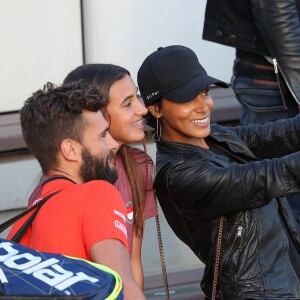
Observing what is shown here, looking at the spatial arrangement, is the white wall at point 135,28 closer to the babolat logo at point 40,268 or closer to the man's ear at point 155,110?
the man's ear at point 155,110

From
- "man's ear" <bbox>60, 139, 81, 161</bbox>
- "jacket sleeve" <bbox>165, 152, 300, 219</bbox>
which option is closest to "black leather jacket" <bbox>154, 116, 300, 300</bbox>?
"jacket sleeve" <bbox>165, 152, 300, 219</bbox>

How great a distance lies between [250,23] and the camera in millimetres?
5195

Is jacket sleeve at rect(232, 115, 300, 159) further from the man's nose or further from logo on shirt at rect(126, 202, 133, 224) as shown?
logo on shirt at rect(126, 202, 133, 224)

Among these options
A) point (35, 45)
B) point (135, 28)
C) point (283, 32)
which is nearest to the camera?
Answer: point (283, 32)

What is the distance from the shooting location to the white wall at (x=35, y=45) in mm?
6078

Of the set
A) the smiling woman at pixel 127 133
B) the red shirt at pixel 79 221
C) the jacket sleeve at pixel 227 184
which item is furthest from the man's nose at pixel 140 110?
the red shirt at pixel 79 221

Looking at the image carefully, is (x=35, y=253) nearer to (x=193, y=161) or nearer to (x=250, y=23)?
(x=193, y=161)

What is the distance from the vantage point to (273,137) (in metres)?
4.32

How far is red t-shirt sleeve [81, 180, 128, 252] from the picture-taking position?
9.91 feet

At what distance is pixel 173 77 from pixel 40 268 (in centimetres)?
148

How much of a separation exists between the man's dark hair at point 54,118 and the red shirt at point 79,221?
0.75ft

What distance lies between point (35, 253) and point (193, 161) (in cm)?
125

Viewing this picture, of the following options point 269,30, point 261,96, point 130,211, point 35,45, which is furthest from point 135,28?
point 130,211

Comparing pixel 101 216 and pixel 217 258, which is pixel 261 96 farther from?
pixel 101 216
